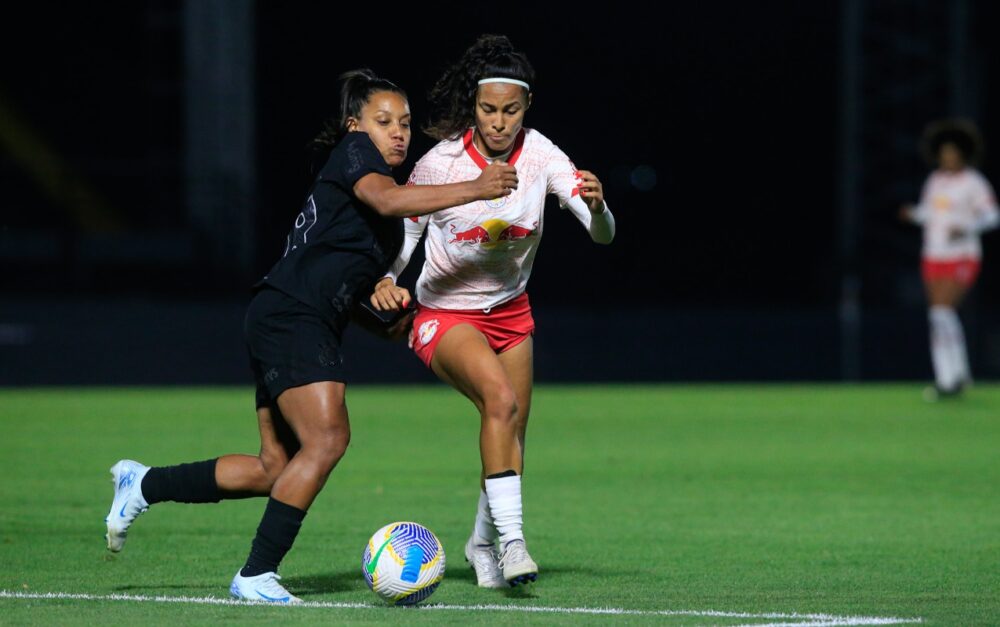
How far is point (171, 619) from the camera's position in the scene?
564cm

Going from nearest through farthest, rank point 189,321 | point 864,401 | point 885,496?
point 885,496
point 864,401
point 189,321

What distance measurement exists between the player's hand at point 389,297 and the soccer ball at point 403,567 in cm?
82

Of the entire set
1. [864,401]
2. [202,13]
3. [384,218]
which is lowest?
[864,401]

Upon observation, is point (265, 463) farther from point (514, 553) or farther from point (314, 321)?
point (514, 553)

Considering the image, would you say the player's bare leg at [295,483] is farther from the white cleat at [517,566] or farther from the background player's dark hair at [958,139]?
the background player's dark hair at [958,139]

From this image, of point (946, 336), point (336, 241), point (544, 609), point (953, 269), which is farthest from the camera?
point (953, 269)

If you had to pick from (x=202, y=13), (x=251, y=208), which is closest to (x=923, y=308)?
(x=251, y=208)

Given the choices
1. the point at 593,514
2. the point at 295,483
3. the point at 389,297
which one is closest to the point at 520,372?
the point at 389,297

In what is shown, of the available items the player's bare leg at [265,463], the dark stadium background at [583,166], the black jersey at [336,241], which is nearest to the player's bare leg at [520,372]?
the black jersey at [336,241]

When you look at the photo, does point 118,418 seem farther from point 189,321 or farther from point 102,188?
point 102,188

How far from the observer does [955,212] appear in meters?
16.8

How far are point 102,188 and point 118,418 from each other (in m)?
7.77

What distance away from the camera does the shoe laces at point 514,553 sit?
19.9 feet

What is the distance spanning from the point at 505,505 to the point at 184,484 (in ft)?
3.98
